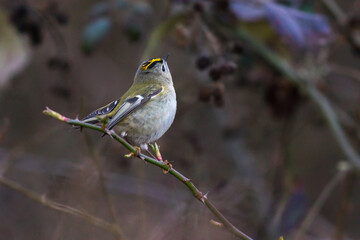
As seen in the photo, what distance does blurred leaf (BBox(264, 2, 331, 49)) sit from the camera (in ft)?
11.1

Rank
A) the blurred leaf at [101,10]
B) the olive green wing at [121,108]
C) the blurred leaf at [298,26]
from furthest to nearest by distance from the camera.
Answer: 1. the blurred leaf at [101,10]
2. the blurred leaf at [298,26]
3. the olive green wing at [121,108]

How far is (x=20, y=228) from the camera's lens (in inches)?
152

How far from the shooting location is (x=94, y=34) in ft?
12.6

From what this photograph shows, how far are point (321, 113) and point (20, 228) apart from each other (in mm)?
2176

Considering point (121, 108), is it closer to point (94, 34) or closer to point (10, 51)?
point (94, 34)

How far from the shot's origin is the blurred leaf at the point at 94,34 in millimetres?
3832

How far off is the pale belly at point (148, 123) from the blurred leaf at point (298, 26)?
1.08 metres

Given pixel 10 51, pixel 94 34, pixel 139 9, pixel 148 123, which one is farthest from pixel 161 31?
pixel 148 123

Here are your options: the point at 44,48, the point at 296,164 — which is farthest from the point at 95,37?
the point at 296,164

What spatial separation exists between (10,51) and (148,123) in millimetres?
1591

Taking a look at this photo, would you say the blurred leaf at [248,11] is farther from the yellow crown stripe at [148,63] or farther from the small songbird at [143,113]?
the small songbird at [143,113]

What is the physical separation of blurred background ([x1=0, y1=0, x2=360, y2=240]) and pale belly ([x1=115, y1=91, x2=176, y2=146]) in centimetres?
23

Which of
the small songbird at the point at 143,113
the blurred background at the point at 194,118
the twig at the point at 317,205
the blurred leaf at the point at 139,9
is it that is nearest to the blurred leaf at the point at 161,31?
the blurred background at the point at 194,118

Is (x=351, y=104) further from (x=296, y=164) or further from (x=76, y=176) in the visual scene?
(x=76, y=176)
